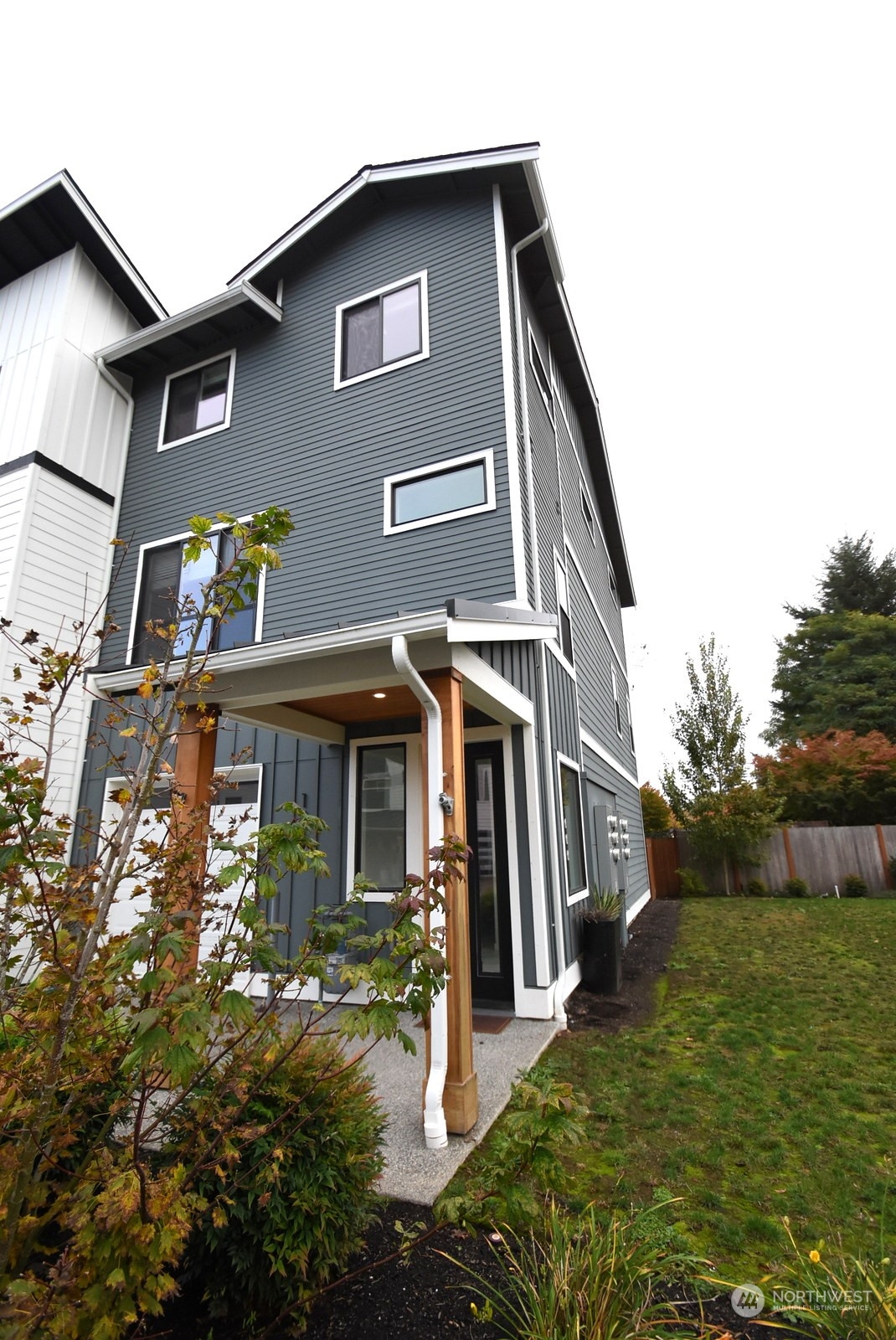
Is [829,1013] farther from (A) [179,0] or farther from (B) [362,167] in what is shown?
(A) [179,0]

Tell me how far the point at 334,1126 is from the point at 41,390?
9.22 m

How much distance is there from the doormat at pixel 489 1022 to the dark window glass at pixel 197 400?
7.90 meters

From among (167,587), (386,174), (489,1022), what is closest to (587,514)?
(386,174)

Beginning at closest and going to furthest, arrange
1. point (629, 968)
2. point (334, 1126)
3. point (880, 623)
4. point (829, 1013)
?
point (334, 1126), point (829, 1013), point (629, 968), point (880, 623)

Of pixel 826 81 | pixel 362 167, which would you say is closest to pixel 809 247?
pixel 826 81

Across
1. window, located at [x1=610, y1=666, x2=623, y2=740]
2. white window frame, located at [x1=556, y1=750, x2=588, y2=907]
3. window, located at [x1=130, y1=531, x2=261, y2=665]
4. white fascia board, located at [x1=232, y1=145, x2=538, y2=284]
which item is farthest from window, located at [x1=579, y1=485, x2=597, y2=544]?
window, located at [x1=130, y1=531, x2=261, y2=665]

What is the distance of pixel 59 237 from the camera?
890cm

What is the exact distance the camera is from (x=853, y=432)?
101 ft

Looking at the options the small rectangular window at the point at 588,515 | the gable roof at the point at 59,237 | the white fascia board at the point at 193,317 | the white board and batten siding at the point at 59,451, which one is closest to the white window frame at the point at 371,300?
the white fascia board at the point at 193,317

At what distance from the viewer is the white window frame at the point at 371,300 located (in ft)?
24.5

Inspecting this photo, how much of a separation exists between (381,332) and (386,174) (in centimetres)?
180

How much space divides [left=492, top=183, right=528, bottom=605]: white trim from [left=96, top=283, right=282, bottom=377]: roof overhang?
10.3 feet

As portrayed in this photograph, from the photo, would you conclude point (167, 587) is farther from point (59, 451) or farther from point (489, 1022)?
point (489, 1022)

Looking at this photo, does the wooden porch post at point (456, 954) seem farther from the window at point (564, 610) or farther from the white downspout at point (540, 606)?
the window at point (564, 610)
